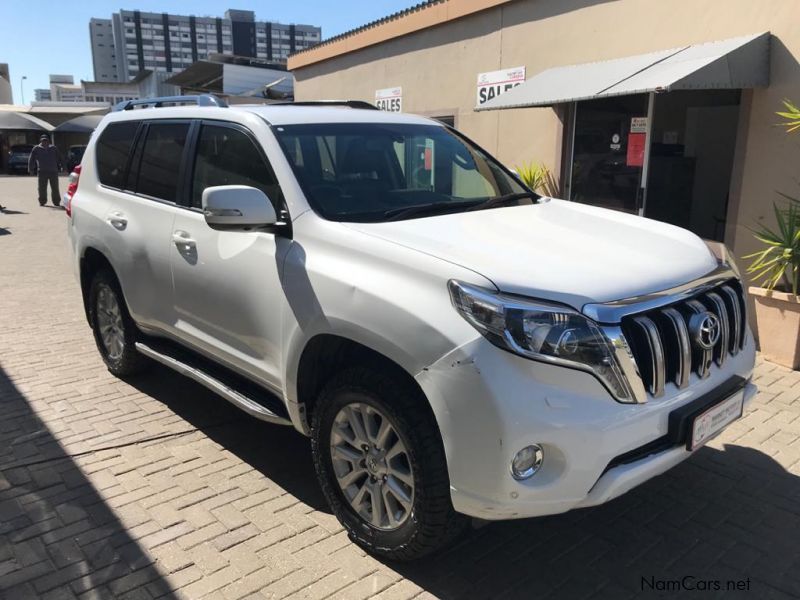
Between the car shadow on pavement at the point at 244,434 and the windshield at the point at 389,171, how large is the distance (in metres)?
1.47

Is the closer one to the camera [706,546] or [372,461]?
[372,461]

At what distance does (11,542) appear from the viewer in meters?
2.94

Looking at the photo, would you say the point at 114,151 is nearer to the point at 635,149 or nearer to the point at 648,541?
the point at 648,541

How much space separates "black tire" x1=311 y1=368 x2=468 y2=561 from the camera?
2410 mm

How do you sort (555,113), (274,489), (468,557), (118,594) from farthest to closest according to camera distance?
(555,113) → (274,489) → (468,557) → (118,594)

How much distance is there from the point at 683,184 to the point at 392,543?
294 inches

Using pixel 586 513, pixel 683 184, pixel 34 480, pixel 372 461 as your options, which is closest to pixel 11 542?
pixel 34 480

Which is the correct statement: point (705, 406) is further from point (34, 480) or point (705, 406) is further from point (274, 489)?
point (34, 480)

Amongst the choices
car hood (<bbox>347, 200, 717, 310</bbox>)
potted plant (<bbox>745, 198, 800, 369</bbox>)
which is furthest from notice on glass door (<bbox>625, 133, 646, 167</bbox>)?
car hood (<bbox>347, 200, 717, 310</bbox>)

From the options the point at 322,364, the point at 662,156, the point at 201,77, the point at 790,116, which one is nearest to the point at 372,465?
the point at 322,364

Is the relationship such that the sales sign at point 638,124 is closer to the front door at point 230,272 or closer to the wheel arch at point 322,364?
the front door at point 230,272

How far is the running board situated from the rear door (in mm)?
176

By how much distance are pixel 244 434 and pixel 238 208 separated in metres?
1.73

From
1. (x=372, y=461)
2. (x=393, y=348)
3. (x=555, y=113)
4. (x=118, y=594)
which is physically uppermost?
(x=555, y=113)
